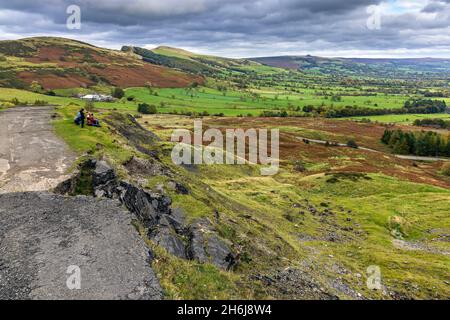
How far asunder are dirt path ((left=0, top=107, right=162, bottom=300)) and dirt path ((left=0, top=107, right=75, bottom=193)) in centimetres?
6

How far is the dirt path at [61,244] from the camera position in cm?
1398

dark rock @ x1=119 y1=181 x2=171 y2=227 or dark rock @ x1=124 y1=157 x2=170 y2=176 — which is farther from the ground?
dark rock @ x1=124 y1=157 x2=170 y2=176

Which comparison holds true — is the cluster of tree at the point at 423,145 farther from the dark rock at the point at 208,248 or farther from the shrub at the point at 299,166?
the dark rock at the point at 208,248

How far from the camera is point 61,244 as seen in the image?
16.6 m

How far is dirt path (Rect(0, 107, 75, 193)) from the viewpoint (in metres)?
22.1

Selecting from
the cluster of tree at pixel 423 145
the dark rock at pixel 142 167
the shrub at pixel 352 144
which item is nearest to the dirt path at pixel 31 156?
the dark rock at pixel 142 167

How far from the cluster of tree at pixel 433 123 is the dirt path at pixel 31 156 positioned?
17920cm

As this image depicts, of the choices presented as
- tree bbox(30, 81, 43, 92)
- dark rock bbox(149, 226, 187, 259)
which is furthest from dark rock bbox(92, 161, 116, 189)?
tree bbox(30, 81, 43, 92)

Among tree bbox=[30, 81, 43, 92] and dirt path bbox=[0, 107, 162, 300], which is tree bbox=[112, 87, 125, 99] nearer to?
tree bbox=[30, 81, 43, 92]

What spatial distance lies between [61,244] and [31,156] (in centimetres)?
1218

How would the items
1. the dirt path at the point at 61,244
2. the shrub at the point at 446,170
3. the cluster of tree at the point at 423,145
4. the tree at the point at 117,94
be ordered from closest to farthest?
the dirt path at the point at 61,244 < the shrub at the point at 446,170 < the cluster of tree at the point at 423,145 < the tree at the point at 117,94

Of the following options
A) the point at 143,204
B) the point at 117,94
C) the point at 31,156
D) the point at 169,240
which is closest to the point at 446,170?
the point at 143,204

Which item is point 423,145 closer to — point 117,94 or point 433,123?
point 433,123
